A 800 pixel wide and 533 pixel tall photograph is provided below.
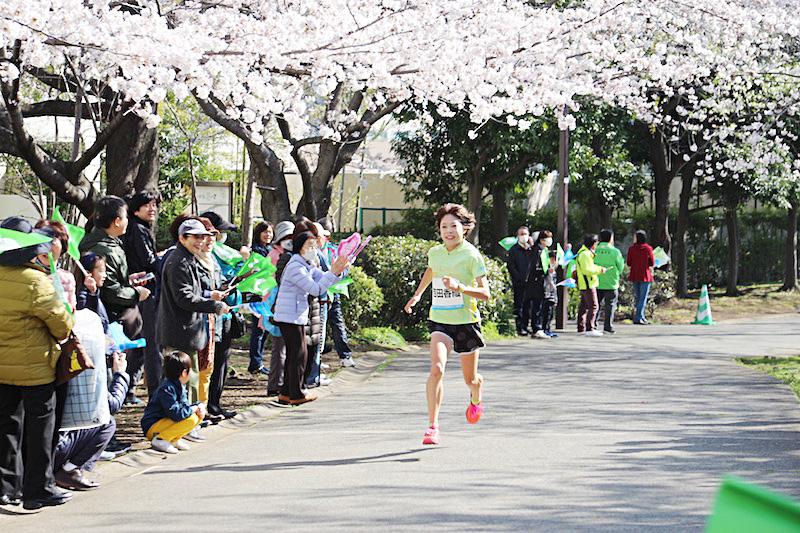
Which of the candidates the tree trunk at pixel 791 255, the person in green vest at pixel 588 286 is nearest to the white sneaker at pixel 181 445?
the person in green vest at pixel 588 286

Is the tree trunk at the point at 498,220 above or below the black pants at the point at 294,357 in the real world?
above

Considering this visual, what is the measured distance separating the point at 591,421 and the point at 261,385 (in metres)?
4.02

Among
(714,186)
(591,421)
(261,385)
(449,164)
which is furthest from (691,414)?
(714,186)

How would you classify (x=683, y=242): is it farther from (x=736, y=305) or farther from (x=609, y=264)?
(x=609, y=264)

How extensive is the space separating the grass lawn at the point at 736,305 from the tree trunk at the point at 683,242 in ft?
1.23

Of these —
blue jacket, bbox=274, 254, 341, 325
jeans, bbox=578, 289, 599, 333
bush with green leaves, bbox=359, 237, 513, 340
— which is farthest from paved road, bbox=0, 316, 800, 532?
jeans, bbox=578, 289, 599, 333

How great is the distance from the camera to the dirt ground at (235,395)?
9.06 meters

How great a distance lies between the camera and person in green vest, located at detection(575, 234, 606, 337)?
1928 centimetres

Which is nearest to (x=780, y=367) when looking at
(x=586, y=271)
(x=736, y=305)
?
(x=586, y=271)

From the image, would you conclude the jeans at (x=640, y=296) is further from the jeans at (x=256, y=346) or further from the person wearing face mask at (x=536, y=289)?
the jeans at (x=256, y=346)

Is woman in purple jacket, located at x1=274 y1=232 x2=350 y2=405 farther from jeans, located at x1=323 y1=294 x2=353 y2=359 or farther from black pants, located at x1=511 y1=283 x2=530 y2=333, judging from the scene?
black pants, located at x1=511 y1=283 x2=530 y2=333

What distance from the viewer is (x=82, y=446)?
701 cm

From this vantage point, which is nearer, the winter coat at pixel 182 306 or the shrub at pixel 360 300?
the winter coat at pixel 182 306

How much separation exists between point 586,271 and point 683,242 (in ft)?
37.1
